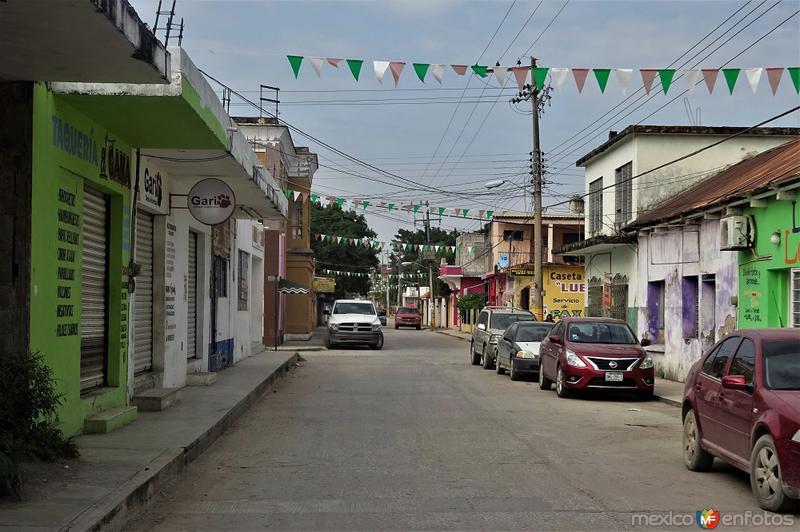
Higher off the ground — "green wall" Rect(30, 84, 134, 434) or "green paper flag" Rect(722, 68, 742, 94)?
"green paper flag" Rect(722, 68, 742, 94)

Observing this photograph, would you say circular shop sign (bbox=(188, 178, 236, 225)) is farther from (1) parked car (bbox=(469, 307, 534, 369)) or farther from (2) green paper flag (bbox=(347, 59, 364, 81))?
(1) parked car (bbox=(469, 307, 534, 369))

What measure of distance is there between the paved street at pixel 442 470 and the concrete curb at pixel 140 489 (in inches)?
5.7

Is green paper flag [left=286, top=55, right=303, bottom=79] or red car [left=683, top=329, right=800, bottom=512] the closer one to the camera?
red car [left=683, top=329, right=800, bottom=512]

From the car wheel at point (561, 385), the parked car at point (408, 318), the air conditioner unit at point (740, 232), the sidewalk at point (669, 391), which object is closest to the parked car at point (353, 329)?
the sidewalk at point (669, 391)

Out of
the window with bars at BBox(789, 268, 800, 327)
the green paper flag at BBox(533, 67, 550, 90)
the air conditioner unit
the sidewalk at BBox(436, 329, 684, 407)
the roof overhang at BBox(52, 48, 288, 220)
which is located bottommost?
the sidewalk at BBox(436, 329, 684, 407)

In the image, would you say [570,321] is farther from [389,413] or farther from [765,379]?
[765,379]

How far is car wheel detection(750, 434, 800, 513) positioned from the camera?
6.85 m

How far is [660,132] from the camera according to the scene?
80.0 feet

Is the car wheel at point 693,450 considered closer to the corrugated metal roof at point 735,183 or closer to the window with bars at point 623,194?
the corrugated metal roof at point 735,183

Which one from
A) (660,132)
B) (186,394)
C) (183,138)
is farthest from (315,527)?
(660,132)

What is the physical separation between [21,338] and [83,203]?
2526 millimetres

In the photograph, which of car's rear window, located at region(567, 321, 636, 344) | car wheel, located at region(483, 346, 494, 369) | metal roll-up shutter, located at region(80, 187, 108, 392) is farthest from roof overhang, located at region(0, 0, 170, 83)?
car wheel, located at region(483, 346, 494, 369)

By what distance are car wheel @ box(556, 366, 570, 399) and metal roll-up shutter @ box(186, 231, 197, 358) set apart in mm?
7797
